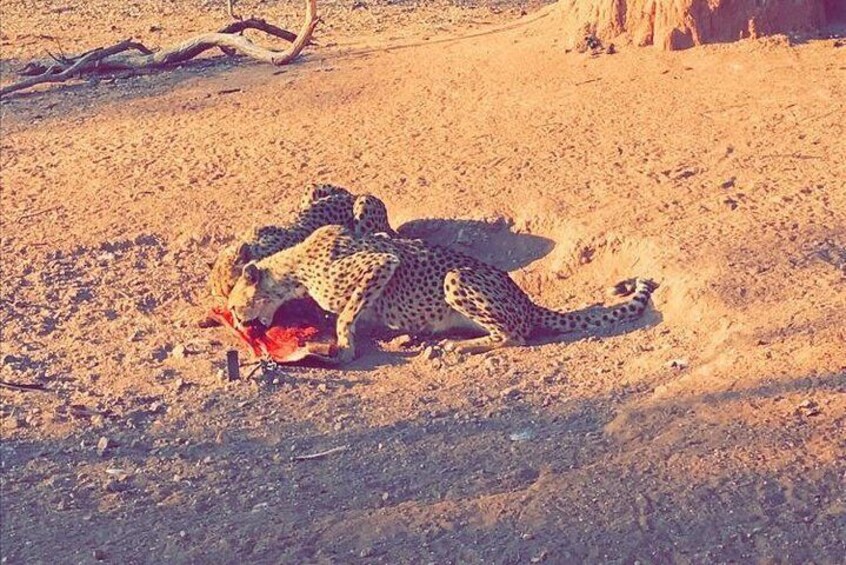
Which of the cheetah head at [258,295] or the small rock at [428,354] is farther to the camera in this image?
the cheetah head at [258,295]

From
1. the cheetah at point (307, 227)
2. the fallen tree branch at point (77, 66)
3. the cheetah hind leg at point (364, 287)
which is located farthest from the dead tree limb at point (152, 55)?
the cheetah hind leg at point (364, 287)

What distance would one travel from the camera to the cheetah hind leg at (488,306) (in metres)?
7.31

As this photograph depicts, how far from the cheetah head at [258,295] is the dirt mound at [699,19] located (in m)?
3.82

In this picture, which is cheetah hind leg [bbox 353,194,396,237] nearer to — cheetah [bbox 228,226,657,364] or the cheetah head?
cheetah [bbox 228,226,657,364]

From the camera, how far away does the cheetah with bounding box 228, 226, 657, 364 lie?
736 cm

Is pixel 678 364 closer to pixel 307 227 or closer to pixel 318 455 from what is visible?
pixel 318 455

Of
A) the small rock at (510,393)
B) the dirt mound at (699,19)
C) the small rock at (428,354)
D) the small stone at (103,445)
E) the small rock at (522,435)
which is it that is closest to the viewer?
the small rock at (522,435)

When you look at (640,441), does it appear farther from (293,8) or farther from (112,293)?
(293,8)

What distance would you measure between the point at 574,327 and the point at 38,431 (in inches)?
99.7

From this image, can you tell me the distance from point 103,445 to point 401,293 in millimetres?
1829

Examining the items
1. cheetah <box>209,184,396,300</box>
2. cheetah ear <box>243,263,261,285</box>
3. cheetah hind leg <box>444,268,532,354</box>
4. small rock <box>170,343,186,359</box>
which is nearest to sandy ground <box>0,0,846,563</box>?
small rock <box>170,343,186,359</box>

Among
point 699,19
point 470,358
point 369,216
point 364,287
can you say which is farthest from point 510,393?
point 699,19

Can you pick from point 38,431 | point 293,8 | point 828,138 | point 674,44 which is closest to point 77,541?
point 38,431

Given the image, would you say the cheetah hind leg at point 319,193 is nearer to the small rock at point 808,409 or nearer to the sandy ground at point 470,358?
the sandy ground at point 470,358
